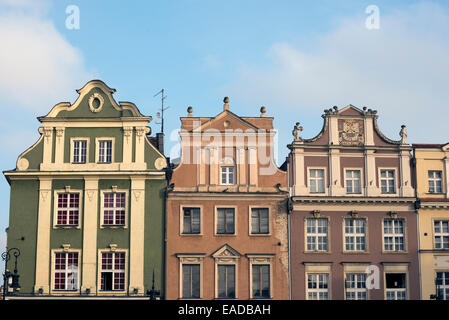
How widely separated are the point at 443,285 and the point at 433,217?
13.1 ft

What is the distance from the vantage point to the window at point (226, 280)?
4400 centimetres

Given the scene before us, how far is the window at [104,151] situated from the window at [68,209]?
254 centimetres

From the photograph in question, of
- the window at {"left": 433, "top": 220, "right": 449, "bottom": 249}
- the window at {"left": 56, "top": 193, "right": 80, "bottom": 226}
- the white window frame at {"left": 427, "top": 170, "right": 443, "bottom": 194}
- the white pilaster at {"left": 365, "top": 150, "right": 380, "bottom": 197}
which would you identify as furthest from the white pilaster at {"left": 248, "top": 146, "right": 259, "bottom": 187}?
the window at {"left": 433, "top": 220, "right": 449, "bottom": 249}

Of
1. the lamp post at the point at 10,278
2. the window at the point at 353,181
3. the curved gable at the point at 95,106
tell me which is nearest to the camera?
the lamp post at the point at 10,278

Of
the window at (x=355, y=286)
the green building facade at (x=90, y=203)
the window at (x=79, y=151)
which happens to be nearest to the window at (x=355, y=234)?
the window at (x=355, y=286)

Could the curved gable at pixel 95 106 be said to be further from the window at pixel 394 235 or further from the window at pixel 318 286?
the window at pixel 394 235

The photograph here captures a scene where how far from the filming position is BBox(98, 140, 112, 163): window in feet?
150

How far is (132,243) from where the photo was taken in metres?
44.1

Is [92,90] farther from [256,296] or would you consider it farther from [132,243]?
[256,296]

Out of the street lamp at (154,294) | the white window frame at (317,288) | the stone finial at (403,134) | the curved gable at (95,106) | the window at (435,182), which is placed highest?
the curved gable at (95,106)

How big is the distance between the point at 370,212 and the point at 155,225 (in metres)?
12.6

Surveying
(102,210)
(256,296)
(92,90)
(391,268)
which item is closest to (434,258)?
(391,268)

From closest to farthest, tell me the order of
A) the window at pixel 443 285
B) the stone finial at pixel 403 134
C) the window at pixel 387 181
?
the window at pixel 443 285 < the window at pixel 387 181 < the stone finial at pixel 403 134

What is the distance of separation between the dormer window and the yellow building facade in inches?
435
